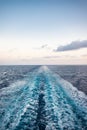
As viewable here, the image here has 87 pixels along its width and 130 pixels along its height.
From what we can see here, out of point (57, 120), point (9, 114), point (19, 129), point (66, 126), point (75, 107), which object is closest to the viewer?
point (19, 129)

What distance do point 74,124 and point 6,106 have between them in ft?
22.3

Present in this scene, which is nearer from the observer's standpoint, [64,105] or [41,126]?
[41,126]

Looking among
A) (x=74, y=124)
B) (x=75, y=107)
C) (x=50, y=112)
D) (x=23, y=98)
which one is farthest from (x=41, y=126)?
(x=23, y=98)

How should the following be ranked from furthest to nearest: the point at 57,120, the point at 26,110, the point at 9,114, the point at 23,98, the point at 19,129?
the point at 23,98, the point at 26,110, the point at 9,114, the point at 57,120, the point at 19,129

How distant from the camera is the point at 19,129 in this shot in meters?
10.9

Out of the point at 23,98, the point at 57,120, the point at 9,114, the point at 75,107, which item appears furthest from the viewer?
the point at 23,98

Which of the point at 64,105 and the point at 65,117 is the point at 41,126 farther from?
the point at 64,105

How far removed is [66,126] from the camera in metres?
11.7

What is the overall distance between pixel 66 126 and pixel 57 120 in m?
1.11

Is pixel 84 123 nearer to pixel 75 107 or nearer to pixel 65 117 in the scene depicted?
pixel 65 117

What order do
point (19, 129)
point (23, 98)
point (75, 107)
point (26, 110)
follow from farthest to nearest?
point (23, 98), point (75, 107), point (26, 110), point (19, 129)

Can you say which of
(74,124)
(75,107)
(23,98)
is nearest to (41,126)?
(74,124)

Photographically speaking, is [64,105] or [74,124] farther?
[64,105]

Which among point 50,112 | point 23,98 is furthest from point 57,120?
point 23,98
